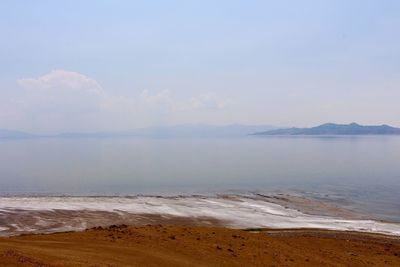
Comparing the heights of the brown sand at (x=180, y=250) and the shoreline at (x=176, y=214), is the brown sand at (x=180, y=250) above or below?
above

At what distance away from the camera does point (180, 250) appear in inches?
763

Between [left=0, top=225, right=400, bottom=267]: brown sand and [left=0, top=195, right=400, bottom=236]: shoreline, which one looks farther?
[left=0, top=195, right=400, bottom=236]: shoreline

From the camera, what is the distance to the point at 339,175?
74375 mm

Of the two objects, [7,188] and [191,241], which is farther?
[7,188]

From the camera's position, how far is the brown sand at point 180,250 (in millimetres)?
15906

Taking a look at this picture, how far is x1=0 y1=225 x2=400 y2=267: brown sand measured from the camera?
52.2 ft

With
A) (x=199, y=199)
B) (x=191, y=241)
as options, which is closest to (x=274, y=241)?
(x=191, y=241)

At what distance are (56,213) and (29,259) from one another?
917 inches

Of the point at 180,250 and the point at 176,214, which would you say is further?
the point at 176,214

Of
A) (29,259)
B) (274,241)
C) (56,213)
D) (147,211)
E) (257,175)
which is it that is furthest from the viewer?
(257,175)

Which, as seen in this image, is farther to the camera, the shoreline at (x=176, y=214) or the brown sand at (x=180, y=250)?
the shoreline at (x=176, y=214)

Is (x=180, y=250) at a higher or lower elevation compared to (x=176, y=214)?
higher

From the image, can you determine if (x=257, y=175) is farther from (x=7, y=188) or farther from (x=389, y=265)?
(x=389, y=265)

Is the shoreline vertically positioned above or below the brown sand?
below
